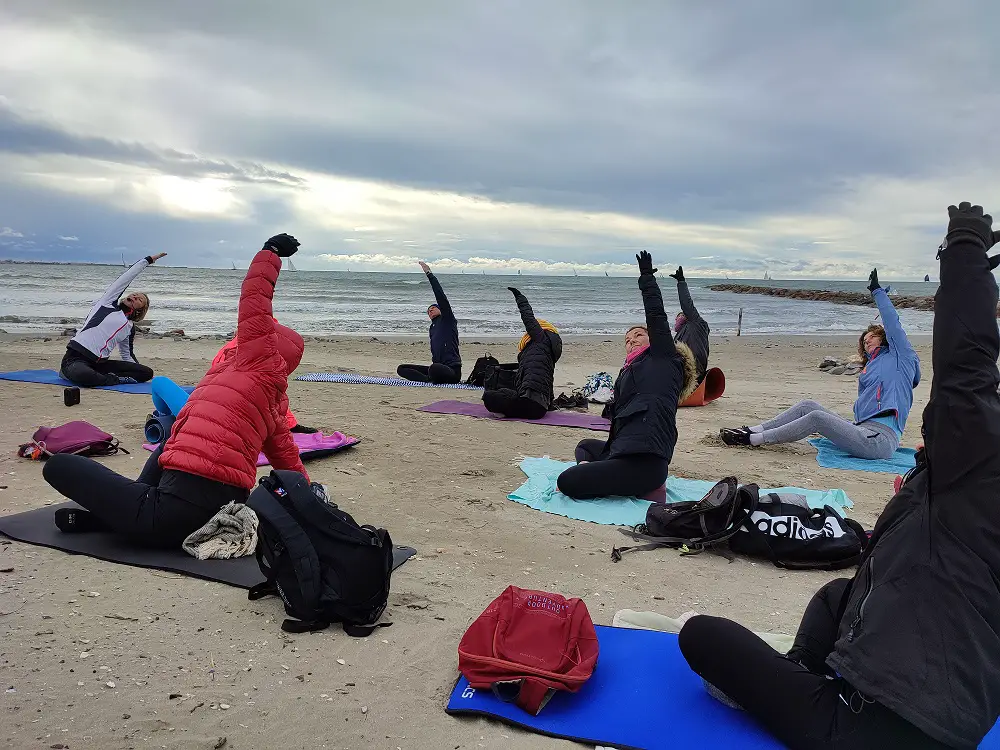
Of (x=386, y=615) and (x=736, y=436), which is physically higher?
(x=736, y=436)

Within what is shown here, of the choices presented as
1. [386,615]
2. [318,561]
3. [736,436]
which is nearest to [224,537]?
[318,561]

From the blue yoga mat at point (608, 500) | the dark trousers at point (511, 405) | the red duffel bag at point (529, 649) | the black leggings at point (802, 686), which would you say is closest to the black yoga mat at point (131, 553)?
the red duffel bag at point (529, 649)

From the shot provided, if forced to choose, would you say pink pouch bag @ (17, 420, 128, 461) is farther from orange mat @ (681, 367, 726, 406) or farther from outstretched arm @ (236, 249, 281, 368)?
orange mat @ (681, 367, 726, 406)

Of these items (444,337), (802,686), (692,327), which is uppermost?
(692,327)

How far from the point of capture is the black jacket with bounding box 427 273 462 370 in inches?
431

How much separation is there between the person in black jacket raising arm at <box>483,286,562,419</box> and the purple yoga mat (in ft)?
0.35

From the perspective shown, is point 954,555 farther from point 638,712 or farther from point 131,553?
point 131,553

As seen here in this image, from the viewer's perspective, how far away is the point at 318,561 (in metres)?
3.28

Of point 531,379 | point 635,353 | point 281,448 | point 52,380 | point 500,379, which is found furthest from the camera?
point 52,380

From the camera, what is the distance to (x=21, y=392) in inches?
346

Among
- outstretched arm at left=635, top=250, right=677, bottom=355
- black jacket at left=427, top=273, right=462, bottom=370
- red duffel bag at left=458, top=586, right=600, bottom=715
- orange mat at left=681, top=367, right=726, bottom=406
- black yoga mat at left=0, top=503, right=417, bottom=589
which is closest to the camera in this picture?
red duffel bag at left=458, top=586, right=600, bottom=715

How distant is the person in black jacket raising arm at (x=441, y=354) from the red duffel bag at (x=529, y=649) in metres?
7.90

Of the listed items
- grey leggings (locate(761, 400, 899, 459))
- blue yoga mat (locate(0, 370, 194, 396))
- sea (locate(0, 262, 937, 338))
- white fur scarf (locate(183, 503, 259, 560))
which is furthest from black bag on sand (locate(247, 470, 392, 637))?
sea (locate(0, 262, 937, 338))

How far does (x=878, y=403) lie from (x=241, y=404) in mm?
5966
